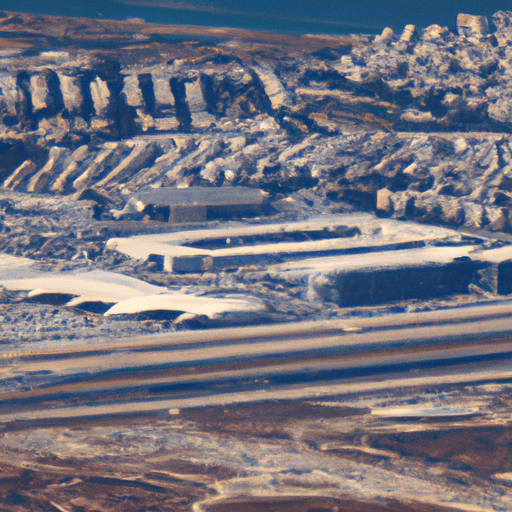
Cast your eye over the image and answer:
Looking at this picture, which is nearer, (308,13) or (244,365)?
(244,365)

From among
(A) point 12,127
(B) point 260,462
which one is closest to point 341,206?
(B) point 260,462

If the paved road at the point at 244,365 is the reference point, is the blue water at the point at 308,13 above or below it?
above

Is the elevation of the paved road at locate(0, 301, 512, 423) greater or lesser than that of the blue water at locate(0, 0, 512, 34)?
lesser

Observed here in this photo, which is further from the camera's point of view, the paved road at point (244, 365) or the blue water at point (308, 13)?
the blue water at point (308, 13)

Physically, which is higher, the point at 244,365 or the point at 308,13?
the point at 308,13

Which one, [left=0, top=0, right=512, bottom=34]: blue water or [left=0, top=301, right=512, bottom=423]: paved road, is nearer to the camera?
[left=0, top=301, right=512, bottom=423]: paved road
